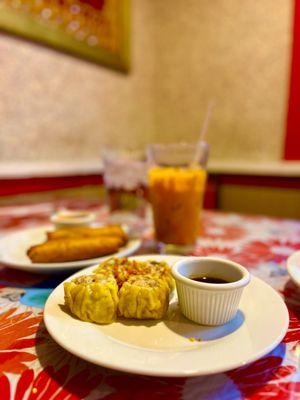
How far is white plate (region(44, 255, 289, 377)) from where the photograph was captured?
0.34 metres

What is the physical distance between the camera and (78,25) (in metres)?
2.14

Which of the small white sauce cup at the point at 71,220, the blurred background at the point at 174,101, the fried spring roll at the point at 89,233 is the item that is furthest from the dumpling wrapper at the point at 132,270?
the blurred background at the point at 174,101

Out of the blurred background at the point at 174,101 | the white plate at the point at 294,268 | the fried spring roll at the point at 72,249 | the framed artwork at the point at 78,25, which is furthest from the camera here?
the blurred background at the point at 174,101

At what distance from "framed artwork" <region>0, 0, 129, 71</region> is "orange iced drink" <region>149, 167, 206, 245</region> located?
57.8 inches

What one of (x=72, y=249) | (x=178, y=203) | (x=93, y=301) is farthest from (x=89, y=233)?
(x=93, y=301)

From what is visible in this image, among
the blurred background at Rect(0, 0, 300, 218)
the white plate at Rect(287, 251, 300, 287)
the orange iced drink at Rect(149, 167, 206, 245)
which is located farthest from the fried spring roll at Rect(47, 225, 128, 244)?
the blurred background at Rect(0, 0, 300, 218)

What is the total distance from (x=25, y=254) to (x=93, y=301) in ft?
1.24

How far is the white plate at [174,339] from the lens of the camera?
341mm

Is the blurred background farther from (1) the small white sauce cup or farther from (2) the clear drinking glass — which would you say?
(2) the clear drinking glass

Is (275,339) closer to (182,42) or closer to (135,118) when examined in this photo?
(135,118)

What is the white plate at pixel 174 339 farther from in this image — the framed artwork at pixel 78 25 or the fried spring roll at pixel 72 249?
the framed artwork at pixel 78 25

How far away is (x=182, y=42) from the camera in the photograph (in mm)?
2801

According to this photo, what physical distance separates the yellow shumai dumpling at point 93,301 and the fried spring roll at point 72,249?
0.69ft

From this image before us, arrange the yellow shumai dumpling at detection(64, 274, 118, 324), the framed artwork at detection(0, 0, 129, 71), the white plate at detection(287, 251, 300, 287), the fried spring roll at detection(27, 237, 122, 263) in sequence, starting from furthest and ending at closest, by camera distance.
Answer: the framed artwork at detection(0, 0, 129, 71), the fried spring roll at detection(27, 237, 122, 263), the white plate at detection(287, 251, 300, 287), the yellow shumai dumpling at detection(64, 274, 118, 324)
